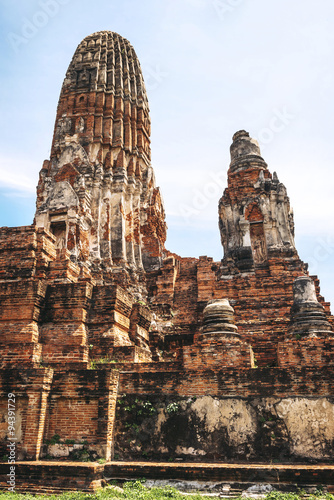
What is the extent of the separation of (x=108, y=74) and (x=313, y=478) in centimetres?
2700

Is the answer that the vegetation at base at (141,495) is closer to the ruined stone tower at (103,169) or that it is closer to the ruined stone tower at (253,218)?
the ruined stone tower at (253,218)

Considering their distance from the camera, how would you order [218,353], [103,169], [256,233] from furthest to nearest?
1. [103,169]
2. [256,233]
3. [218,353]

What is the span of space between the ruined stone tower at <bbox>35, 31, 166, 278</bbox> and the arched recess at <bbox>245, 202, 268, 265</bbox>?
22.9ft

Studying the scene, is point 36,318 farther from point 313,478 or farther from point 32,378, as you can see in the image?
point 313,478

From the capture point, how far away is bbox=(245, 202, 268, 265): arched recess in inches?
666

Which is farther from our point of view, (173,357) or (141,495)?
(173,357)

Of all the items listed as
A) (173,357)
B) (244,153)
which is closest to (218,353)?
(173,357)

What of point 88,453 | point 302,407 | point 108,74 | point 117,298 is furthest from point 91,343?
point 108,74

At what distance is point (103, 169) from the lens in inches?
980

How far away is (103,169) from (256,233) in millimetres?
11154

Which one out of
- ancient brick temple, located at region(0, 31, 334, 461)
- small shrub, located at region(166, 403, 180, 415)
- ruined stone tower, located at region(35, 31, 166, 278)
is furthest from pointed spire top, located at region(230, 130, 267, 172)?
small shrub, located at region(166, 403, 180, 415)

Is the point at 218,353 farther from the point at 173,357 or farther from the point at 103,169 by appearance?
the point at 103,169

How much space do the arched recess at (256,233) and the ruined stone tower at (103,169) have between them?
274 inches

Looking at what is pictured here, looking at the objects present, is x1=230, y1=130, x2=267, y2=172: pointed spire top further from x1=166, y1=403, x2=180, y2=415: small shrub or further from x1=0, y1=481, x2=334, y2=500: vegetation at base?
x1=0, y1=481, x2=334, y2=500: vegetation at base
